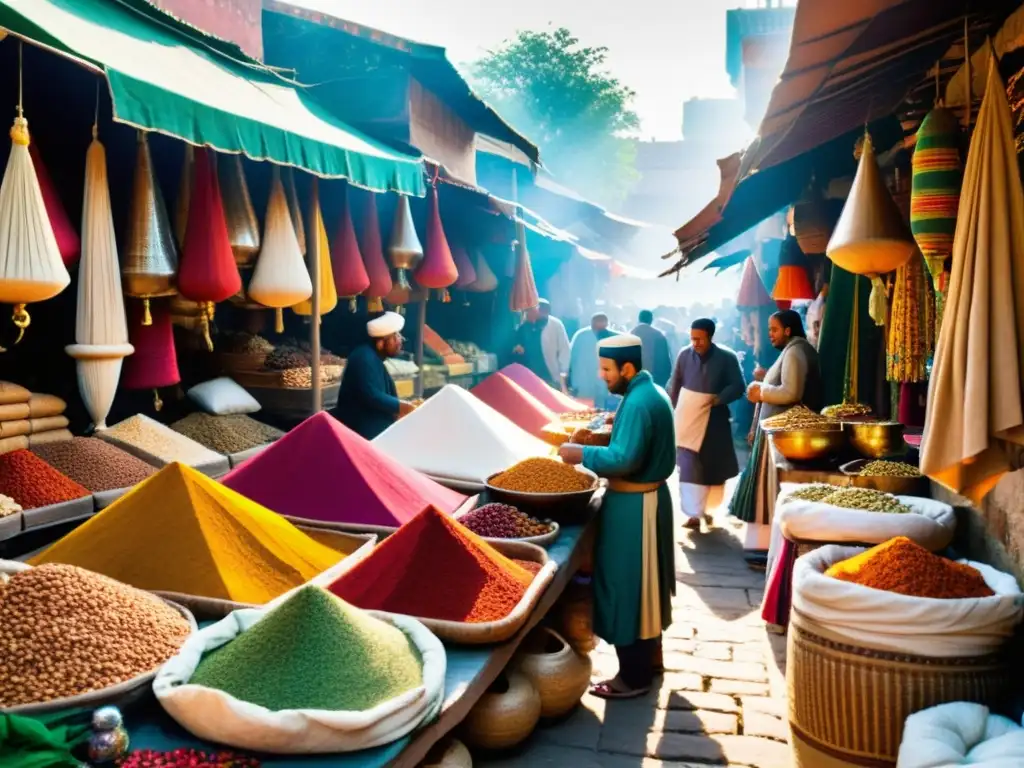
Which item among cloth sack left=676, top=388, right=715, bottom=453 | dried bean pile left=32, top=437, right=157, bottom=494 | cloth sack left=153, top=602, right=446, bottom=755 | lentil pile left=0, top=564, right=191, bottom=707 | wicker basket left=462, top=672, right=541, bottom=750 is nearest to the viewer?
cloth sack left=153, top=602, right=446, bottom=755

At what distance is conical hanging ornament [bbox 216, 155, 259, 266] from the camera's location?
3.17 meters

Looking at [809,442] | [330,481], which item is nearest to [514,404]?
[809,442]

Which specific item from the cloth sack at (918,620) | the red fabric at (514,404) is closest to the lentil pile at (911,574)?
the cloth sack at (918,620)

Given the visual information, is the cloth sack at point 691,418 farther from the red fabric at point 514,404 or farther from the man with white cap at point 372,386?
the man with white cap at point 372,386

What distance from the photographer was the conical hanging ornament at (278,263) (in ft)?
10.7

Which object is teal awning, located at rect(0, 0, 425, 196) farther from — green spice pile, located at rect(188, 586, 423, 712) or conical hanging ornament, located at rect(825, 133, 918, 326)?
conical hanging ornament, located at rect(825, 133, 918, 326)

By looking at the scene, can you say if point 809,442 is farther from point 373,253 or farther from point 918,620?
point 373,253

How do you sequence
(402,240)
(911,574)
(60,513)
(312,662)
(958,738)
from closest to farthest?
(312,662), (958,738), (911,574), (60,513), (402,240)

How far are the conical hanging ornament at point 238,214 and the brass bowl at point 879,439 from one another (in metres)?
2.35

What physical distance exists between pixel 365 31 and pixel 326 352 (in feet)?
7.44

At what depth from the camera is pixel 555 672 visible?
257 cm

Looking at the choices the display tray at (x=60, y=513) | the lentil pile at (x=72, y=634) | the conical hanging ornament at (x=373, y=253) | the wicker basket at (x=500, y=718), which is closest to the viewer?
the lentil pile at (x=72, y=634)

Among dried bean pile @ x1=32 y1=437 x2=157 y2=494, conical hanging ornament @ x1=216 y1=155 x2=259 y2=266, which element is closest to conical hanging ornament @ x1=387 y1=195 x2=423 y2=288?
conical hanging ornament @ x1=216 y1=155 x2=259 y2=266

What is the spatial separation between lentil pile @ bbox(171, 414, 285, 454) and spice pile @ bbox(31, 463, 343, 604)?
1.36m
